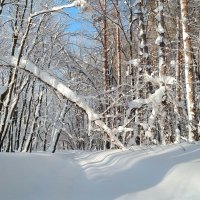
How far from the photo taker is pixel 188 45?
470 inches

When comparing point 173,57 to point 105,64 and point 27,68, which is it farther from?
point 27,68

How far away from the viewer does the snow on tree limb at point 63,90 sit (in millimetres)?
9029

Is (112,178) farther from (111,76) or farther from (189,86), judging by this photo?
(111,76)

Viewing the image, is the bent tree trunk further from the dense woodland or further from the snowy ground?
the snowy ground

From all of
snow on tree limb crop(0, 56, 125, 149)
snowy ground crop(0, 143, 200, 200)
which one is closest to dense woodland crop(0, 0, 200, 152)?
snow on tree limb crop(0, 56, 125, 149)

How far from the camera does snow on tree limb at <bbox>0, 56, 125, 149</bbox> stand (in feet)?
29.6

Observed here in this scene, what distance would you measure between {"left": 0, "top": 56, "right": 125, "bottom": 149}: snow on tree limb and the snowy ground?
1.22 metres

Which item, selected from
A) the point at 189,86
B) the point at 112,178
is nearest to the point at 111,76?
the point at 189,86

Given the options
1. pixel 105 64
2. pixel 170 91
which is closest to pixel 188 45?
pixel 170 91

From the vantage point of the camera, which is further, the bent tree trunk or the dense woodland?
the bent tree trunk

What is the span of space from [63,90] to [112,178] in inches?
150

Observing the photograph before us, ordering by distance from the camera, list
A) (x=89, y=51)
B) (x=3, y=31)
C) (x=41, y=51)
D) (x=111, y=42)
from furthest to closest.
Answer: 1. (x=89, y=51)
2. (x=111, y=42)
3. (x=41, y=51)
4. (x=3, y=31)

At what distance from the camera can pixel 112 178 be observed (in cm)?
605

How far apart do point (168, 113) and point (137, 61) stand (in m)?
4.00
